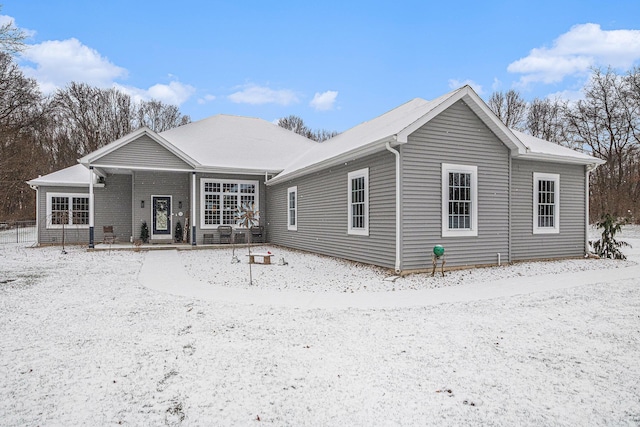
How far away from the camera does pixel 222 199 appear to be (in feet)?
55.4

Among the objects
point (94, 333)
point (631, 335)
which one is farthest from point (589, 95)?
point (94, 333)

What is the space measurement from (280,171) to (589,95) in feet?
87.0

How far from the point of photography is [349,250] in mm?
10945

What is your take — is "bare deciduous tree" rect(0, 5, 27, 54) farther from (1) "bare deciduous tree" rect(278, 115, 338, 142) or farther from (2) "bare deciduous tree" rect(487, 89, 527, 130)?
(1) "bare deciduous tree" rect(278, 115, 338, 142)

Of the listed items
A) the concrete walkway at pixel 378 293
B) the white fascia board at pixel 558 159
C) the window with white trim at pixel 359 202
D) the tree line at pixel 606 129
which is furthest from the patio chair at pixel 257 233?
the tree line at pixel 606 129

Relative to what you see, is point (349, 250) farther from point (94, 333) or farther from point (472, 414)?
point (472, 414)

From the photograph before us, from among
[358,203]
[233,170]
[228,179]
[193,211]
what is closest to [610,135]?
[358,203]

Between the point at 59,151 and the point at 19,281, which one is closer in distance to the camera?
the point at 19,281

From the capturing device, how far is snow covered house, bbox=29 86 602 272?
358 inches

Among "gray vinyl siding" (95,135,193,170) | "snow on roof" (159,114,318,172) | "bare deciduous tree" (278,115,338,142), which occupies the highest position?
"bare deciduous tree" (278,115,338,142)

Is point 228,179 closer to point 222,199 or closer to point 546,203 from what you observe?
point 222,199

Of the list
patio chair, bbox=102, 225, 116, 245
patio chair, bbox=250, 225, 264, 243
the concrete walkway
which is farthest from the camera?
patio chair, bbox=250, 225, 264, 243

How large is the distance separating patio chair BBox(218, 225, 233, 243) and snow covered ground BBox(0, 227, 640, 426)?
28.6 ft

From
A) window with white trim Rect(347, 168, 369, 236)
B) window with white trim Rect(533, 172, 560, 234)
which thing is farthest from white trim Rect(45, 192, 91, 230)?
window with white trim Rect(533, 172, 560, 234)
